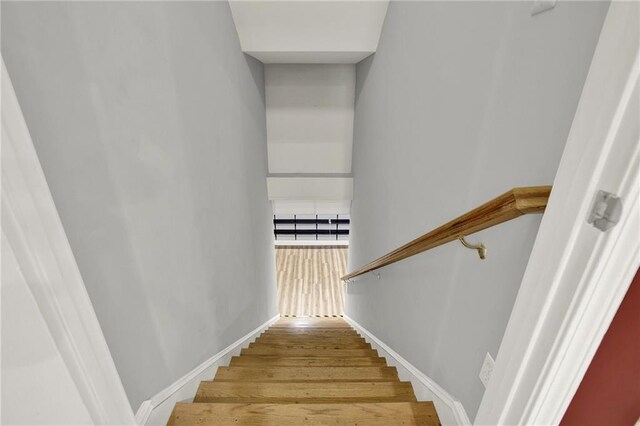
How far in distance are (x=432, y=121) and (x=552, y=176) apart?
0.78 meters

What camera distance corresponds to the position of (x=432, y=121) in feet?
4.71

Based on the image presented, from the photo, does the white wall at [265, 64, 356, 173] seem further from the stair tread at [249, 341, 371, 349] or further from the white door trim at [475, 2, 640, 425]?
the white door trim at [475, 2, 640, 425]

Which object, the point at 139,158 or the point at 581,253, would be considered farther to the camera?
the point at 139,158

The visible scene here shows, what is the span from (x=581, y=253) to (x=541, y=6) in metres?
0.58

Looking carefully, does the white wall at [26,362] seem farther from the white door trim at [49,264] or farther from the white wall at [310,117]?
the white wall at [310,117]

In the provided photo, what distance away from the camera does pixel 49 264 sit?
0.66 metres

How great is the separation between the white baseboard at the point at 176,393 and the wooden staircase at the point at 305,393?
0.04m

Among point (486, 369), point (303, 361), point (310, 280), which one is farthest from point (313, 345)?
point (310, 280)

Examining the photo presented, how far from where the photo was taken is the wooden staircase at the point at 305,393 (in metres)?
1.32

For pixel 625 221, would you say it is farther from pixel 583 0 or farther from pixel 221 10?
pixel 221 10

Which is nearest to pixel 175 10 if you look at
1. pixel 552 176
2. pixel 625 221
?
pixel 552 176

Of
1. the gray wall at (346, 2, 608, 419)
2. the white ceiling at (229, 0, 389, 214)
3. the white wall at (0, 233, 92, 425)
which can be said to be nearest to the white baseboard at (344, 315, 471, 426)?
the gray wall at (346, 2, 608, 419)

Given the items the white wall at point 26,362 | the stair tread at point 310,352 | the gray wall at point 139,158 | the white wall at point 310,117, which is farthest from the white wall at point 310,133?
the white wall at point 26,362

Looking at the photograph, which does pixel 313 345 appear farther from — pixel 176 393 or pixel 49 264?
pixel 49 264
